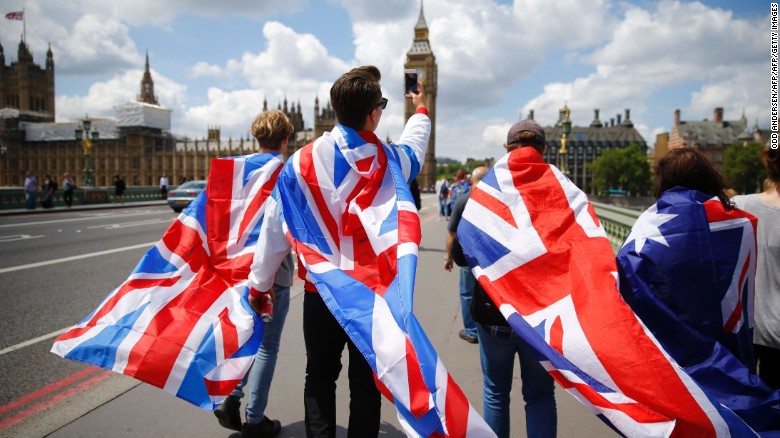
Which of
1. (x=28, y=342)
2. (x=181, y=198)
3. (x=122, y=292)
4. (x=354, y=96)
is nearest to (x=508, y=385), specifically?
(x=354, y=96)

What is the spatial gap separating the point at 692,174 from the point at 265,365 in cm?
267

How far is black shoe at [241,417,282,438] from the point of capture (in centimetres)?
318

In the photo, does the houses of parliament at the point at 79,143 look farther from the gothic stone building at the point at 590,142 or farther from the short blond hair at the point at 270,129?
the short blond hair at the point at 270,129

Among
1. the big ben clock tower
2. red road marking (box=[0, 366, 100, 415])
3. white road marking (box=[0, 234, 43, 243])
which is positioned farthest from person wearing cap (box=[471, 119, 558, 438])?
the big ben clock tower

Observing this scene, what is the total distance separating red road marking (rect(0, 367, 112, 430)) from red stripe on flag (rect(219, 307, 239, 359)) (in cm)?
179

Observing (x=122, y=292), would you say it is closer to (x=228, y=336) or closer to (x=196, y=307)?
(x=196, y=307)

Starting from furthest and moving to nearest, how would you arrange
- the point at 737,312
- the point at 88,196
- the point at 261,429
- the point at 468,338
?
the point at 88,196 → the point at 468,338 → the point at 261,429 → the point at 737,312

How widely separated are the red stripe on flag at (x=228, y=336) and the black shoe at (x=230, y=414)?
23.7 inches

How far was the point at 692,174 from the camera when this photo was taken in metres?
2.42

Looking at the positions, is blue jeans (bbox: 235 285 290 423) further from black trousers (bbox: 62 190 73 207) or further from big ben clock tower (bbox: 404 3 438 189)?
big ben clock tower (bbox: 404 3 438 189)

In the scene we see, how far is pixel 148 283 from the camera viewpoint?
10.7 feet

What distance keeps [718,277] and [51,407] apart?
169 inches

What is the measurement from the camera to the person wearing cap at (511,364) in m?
2.59

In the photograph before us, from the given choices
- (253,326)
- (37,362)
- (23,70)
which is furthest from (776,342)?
(23,70)
